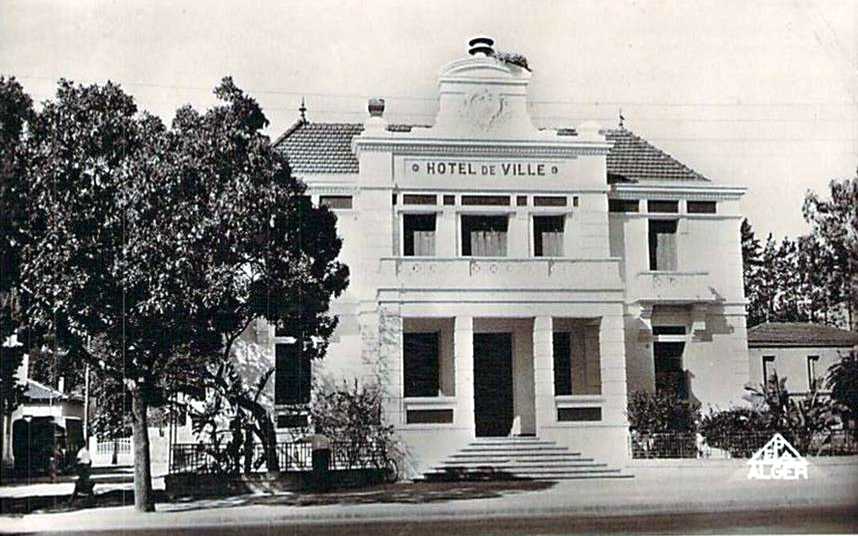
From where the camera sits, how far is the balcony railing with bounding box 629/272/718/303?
5734 mm

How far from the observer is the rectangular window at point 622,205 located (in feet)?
19.1

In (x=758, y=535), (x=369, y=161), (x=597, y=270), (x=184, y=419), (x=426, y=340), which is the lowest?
(x=758, y=535)

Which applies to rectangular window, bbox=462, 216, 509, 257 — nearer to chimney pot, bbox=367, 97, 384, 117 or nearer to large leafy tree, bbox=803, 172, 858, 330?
chimney pot, bbox=367, 97, 384, 117

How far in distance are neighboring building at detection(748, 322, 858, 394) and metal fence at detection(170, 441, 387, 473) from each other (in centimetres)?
234

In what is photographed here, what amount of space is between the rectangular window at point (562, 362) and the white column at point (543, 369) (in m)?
0.03

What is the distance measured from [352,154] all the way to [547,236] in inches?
48.4

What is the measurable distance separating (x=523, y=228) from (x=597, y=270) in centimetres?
50

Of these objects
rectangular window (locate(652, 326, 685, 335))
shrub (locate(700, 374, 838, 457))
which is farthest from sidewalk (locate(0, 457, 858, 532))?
rectangular window (locate(652, 326, 685, 335))

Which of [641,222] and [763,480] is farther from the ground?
[641,222]

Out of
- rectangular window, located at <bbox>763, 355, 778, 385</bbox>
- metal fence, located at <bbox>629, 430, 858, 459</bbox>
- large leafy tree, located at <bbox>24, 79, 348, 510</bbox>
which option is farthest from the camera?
rectangular window, located at <bbox>763, 355, 778, 385</bbox>

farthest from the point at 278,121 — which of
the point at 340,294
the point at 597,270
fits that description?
the point at 597,270

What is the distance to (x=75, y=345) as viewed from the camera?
539 centimetres

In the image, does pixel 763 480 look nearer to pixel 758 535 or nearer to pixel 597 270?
pixel 758 535

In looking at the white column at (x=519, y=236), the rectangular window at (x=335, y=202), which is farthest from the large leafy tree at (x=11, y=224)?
the white column at (x=519, y=236)
